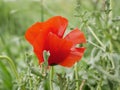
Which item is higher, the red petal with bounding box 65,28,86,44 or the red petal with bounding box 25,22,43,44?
the red petal with bounding box 25,22,43,44

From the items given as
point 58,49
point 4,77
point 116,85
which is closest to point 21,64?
point 4,77

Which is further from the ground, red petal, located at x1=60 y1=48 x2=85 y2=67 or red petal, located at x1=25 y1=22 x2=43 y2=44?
red petal, located at x1=25 y1=22 x2=43 y2=44

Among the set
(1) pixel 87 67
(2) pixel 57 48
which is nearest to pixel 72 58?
(2) pixel 57 48

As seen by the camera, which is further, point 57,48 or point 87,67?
point 87,67

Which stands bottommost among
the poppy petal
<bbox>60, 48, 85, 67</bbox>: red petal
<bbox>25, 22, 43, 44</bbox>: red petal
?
<bbox>60, 48, 85, 67</bbox>: red petal

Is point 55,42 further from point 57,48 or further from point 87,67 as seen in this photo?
point 87,67
